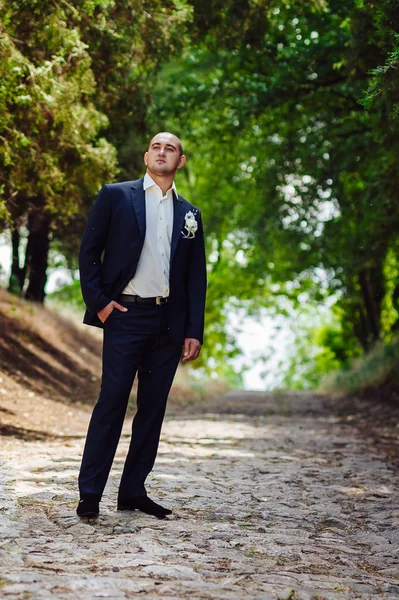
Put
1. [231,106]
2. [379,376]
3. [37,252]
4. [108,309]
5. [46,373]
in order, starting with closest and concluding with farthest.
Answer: [108,309], [231,106], [46,373], [37,252], [379,376]

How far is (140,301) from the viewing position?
5410 mm

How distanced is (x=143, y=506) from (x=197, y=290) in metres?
1.50

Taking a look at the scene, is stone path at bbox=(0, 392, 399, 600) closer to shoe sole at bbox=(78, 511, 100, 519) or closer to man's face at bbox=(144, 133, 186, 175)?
shoe sole at bbox=(78, 511, 100, 519)

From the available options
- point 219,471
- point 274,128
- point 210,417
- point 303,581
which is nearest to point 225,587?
point 303,581

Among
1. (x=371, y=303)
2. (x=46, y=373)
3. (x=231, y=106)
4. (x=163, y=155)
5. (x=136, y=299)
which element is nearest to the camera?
(x=136, y=299)

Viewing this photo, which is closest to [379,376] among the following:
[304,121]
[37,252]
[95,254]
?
[304,121]

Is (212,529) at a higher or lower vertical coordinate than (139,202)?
lower

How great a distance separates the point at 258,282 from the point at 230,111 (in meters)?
22.2

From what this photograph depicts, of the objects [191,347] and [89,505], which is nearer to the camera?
[89,505]

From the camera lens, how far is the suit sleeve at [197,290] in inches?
220

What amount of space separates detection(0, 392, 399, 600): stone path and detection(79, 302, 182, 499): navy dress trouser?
0.40 meters

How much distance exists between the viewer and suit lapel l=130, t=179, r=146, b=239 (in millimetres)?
5398

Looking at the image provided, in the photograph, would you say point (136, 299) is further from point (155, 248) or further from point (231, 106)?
point (231, 106)

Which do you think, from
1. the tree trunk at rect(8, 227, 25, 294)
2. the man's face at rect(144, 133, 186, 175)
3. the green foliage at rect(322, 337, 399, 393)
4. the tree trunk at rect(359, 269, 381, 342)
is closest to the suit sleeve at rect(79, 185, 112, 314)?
the man's face at rect(144, 133, 186, 175)
